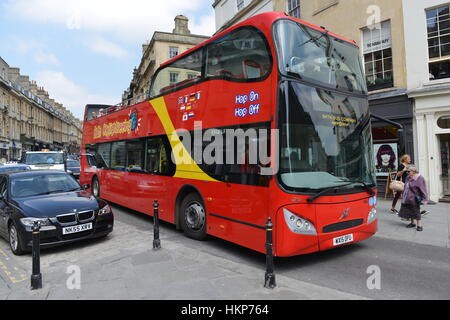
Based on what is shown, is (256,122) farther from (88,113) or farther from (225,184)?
(88,113)

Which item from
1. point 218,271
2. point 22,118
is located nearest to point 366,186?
point 218,271

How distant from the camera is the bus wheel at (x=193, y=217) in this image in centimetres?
632

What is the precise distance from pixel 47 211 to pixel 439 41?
13143mm

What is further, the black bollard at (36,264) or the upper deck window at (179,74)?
the upper deck window at (179,74)

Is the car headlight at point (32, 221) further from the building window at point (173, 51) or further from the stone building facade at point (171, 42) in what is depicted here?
the building window at point (173, 51)

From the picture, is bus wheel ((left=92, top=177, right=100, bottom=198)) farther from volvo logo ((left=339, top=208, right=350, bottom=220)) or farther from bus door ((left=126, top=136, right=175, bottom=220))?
volvo logo ((left=339, top=208, right=350, bottom=220))

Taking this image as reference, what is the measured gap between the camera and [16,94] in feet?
156

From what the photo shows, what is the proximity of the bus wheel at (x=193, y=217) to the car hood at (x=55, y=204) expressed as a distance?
73.5 inches

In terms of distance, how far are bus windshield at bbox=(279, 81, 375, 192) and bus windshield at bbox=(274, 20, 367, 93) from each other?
23cm
